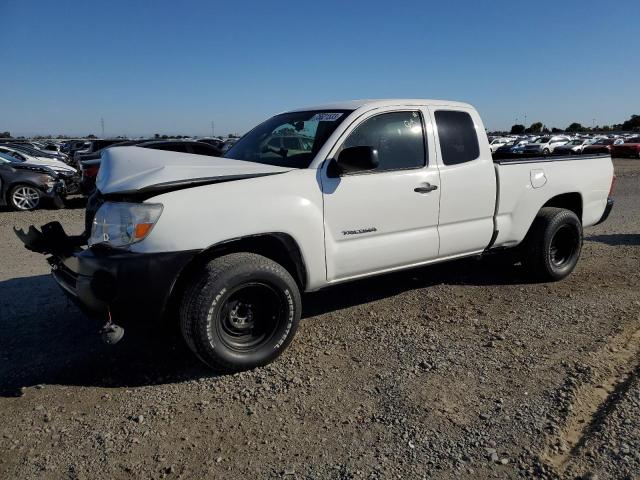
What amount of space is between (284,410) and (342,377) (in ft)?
1.81

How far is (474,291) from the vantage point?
5445 millimetres

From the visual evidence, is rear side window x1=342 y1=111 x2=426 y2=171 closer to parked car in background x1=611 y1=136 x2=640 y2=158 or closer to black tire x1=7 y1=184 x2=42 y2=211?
black tire x1=7 y1=184 x2=42 y2=211

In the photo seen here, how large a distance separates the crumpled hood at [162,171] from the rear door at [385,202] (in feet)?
1.80

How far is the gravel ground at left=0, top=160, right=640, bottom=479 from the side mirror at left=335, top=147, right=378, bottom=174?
1.37m

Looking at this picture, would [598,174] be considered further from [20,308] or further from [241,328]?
[20,308]

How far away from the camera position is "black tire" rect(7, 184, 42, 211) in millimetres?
11169

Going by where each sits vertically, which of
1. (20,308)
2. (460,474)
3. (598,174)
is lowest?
(460,474)

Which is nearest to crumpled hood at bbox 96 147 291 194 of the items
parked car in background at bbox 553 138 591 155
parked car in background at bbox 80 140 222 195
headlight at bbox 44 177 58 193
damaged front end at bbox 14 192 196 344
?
damaged front end at bbox 14 192 196 344

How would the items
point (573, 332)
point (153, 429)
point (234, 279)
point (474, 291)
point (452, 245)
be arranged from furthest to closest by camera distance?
point (474, 291)
point (452, 245)
point (573, 332)
point (234, 279)
point (153, 429)

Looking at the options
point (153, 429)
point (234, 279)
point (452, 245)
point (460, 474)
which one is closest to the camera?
point (460, 474)

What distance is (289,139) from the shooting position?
449cm

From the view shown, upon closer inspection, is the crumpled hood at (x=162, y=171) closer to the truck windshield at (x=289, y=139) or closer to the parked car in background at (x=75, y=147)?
the truck windshield at (x=289, y=139)

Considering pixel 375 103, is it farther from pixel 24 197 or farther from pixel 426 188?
pixel 24 197

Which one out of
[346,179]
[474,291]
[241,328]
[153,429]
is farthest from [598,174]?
[153,429]
